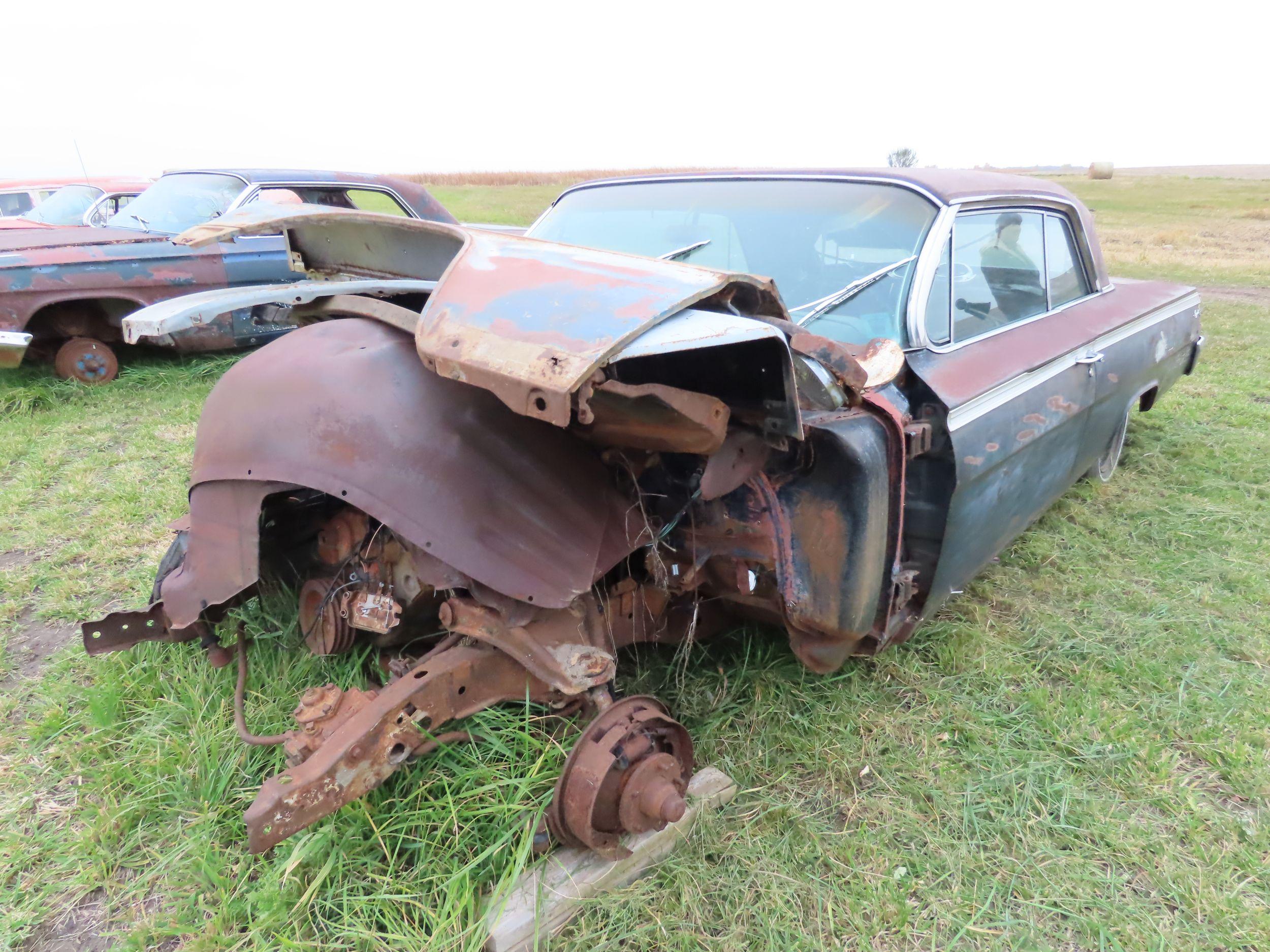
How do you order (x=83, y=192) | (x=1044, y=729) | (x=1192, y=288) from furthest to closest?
1. (x=83, y=192)
2. (x=1192, y=288)
3. (x=1044, y=729)

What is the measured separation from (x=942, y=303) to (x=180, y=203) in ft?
20.9

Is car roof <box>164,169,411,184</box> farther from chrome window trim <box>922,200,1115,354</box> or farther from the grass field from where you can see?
chrome window trim <box>922,200,1115,354</box>

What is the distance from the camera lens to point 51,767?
2.22m

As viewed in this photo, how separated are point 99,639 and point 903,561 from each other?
96.3 inches

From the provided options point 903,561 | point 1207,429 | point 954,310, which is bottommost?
point 1207,429

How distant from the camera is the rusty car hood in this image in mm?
1335

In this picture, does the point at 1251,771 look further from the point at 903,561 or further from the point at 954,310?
the point at 954,310

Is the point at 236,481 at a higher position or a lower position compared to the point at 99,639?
higher

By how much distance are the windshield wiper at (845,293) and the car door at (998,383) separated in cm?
13

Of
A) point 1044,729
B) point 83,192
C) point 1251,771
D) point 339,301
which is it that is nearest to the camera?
point 339,301

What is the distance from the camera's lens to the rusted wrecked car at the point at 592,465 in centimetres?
159

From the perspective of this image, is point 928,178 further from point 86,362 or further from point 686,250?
point 86,362

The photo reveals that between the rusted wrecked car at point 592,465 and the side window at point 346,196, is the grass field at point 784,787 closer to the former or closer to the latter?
the rusted wrecked car at point 592,465

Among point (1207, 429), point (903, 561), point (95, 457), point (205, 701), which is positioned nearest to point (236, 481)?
point (205, 701)
